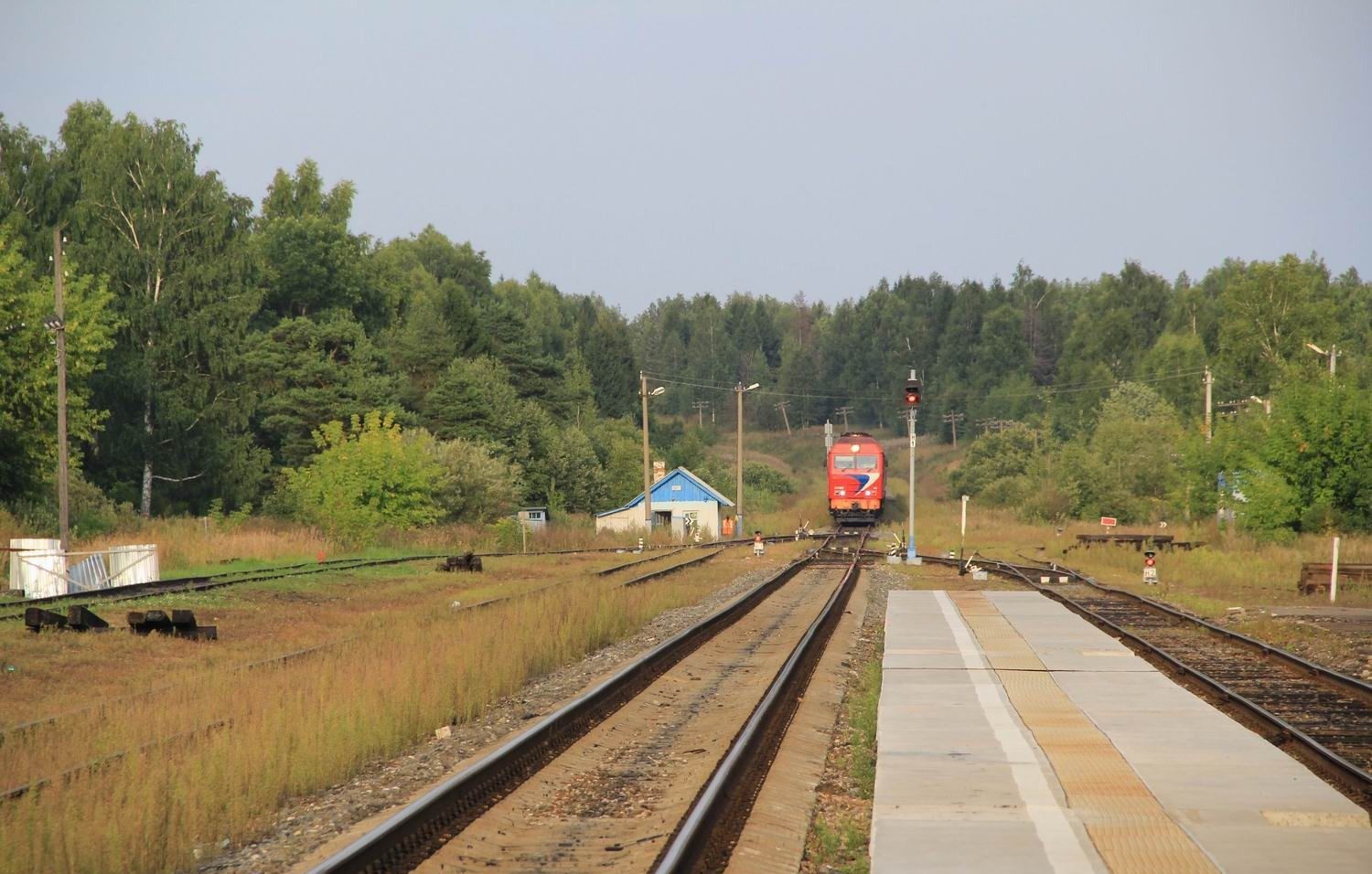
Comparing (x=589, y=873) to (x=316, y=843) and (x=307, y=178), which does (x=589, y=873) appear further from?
(x=307, y=178)

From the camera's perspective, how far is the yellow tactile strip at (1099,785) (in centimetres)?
755

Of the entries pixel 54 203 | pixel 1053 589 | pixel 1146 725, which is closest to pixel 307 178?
pixel 54 203

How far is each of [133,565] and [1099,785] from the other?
22622 mm

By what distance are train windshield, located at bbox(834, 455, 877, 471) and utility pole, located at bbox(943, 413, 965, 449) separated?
71452 millimetres

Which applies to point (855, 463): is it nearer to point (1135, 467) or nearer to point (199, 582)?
point (1135, 467)

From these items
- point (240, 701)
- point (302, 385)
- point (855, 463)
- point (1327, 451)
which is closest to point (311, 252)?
point (302, 385)

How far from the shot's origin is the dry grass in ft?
26.8

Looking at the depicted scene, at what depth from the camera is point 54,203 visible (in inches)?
2594

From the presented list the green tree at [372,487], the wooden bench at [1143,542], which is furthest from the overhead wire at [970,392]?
the wooden bench at [1143,542]

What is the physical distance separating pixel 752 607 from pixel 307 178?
71.6 metres

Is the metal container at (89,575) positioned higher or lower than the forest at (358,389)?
lower

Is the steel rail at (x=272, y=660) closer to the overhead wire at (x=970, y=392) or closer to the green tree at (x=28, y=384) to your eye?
the green tree at (x=28, y=384)

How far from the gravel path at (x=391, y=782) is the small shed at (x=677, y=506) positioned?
52556 mm

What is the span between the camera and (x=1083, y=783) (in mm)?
9469
